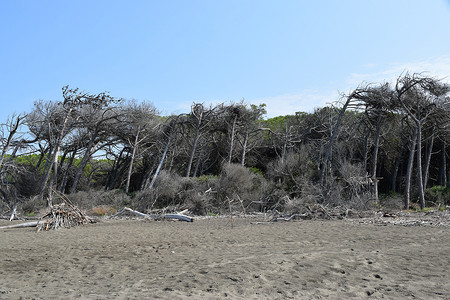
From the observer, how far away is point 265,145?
99.0 ft

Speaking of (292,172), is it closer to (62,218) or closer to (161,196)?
(161,196)

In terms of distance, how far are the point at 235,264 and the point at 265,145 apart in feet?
73.8

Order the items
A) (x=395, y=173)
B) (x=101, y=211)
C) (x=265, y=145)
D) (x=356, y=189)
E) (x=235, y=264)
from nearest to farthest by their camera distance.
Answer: (x=235, y=264) < (x=356, y=189) < (x=101, y=211) < (x=395, y=173) < (x=265, y=145)

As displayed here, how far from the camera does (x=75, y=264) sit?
8.73m

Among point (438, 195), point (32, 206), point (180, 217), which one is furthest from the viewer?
point (32, 206)

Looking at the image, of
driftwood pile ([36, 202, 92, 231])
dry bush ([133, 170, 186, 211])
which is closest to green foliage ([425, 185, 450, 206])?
dry bush ([133, 170, 186, 211])

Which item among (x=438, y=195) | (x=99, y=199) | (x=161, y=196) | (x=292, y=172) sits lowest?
(x=99, y=199)

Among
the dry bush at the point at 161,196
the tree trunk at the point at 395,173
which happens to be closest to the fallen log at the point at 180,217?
the dry bush at the point at 161,196

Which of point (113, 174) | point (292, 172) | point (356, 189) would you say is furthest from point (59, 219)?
point (113, 174)

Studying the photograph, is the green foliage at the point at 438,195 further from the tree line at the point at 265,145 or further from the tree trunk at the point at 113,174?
the tree trunk at the point at 113,174

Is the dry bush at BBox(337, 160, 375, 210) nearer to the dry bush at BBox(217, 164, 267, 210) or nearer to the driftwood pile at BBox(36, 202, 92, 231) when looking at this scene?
the dry bush at BBox(217, 164, 267, 210)

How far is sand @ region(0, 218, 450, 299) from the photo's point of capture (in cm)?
652

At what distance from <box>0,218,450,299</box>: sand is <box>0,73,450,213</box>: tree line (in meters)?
7.18

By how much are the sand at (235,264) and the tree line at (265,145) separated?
23.6 feet
